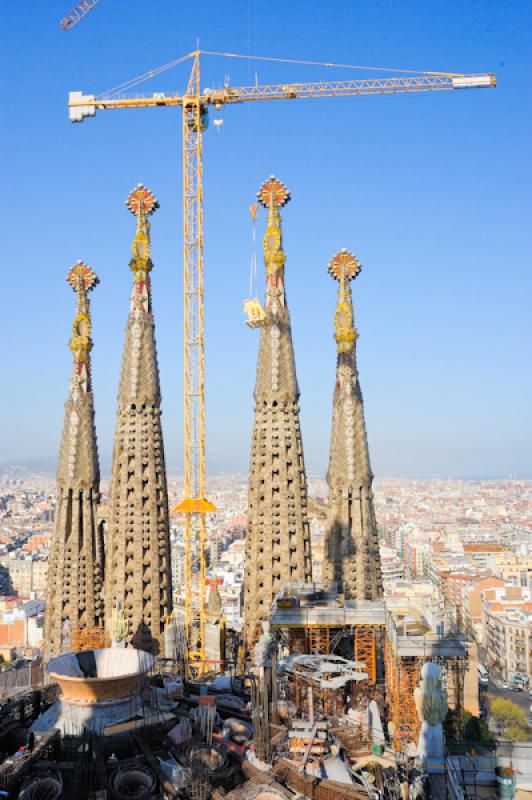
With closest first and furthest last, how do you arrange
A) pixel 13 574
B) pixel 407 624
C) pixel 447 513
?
pixel 407 624, pixel 13 574, pixel 447 513

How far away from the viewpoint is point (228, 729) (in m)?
17.2

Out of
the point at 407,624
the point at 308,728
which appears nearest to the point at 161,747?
the point at 308,728

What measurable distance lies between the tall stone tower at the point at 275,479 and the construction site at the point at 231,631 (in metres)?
0.06

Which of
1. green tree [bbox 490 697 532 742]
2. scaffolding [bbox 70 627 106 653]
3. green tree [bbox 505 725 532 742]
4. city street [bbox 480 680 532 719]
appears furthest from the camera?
city street [bbox 480 680 532 719]

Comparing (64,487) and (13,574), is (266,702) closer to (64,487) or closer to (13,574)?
(64,487)

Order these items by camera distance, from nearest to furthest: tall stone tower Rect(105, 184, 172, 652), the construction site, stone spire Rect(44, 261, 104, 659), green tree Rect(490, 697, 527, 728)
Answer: the construction site → tall stone tower Rect(105, 184, 172, 652) → stone spire Rect(44, 261, 104, 659) → green tree Rect(490, 697, 527, 728)

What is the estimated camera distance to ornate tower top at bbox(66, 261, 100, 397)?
31.0 m

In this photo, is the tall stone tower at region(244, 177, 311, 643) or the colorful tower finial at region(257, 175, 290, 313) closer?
the tall stone tower at region(244, 177, 311, 643)

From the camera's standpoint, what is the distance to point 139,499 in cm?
2858

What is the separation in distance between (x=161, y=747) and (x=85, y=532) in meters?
14.3

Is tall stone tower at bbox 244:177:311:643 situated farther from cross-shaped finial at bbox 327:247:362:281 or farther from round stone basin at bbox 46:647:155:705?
round stone basin at bbox 46:647:155:705

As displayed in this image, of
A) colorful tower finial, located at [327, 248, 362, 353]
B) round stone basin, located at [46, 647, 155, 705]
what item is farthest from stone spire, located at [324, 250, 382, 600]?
round stone basin, located at [46, 647, 155, 705]

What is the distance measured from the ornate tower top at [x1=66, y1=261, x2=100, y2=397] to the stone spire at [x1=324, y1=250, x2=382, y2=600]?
8433mm

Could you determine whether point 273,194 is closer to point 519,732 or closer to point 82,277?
point 82,277
